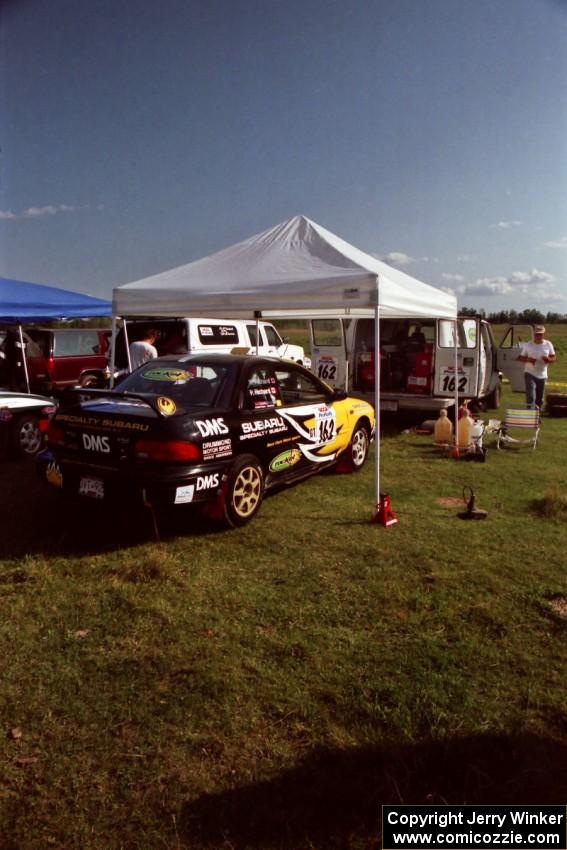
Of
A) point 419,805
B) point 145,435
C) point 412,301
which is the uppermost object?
point 412,301

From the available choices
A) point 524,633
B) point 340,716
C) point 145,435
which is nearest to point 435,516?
point 524,633

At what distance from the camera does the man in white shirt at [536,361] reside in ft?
35.1

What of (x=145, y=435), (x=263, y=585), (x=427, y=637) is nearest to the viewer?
(x=427, y=637)

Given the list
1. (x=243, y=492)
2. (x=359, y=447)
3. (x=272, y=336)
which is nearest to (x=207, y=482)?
(x=243, y=492)

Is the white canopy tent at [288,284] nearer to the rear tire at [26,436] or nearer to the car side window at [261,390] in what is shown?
the car side window at [261,390]

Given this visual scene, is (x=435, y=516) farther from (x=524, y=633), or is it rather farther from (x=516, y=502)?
(x=524, y=633)

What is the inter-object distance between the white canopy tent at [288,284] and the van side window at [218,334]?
430cm

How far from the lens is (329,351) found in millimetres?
11719

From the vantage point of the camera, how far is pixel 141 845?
211 cm

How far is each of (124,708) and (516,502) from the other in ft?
15.5

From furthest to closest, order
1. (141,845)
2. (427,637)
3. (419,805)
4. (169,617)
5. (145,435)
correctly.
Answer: (145,435) < (169,617) < (427,637) < (419,805) < (141,845)

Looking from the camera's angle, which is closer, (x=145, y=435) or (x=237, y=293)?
(x=145, y=435)

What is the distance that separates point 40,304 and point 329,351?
18.5ft

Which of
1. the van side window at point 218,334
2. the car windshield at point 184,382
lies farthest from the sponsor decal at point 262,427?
the van side window at point 218,334
